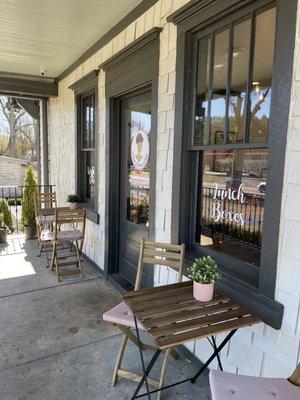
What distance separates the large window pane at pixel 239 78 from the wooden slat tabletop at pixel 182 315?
0.98 meters

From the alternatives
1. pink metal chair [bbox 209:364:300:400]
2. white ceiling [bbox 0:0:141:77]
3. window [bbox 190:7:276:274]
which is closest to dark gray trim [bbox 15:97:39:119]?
white ceiling [bbox 0:0:141:77]

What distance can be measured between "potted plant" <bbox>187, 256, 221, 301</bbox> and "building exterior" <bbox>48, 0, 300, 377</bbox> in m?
0.24

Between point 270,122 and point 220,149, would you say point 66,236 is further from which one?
point 270,122

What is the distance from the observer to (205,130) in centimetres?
224

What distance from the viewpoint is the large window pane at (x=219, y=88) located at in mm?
2045

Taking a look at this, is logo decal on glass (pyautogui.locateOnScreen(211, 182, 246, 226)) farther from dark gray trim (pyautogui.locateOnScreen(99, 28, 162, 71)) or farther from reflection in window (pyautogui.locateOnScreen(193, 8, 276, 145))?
dark gray trim (pyautogui.locateOnScreen(99, 28, 162, 71))

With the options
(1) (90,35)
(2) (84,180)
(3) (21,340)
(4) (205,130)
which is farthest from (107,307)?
(1) (90,35)

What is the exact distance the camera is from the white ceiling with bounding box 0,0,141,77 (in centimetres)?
Answer: 291

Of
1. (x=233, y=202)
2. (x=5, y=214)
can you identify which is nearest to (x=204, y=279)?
(x=233, y=202)

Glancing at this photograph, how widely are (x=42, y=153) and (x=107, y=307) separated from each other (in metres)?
4.51

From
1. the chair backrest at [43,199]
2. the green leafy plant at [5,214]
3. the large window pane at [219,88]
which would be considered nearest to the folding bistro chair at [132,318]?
the large window pane at [219,88]

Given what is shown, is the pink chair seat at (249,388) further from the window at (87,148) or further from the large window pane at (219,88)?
the window at (87,148)

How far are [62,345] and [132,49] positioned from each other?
8.64ft

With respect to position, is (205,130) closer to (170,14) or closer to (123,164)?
(170,14)
